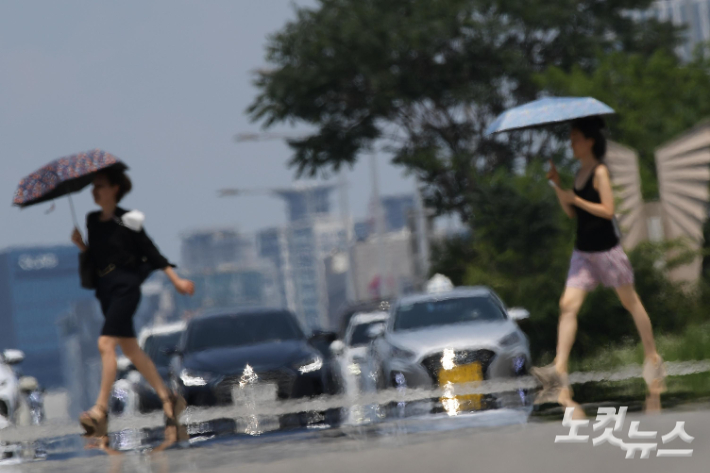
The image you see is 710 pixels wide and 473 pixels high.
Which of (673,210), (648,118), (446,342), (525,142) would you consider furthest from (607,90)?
(446,342)

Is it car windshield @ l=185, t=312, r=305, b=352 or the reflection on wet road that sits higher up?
car windshield @ l=185, t=312, r=305, b=352

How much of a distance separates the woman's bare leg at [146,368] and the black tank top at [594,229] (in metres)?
2.96

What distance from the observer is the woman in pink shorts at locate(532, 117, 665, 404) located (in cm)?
877

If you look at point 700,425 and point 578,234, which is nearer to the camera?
point 700,425

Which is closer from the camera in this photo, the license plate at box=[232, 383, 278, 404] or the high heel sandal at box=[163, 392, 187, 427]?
the high heel sandal at box=[163, 392, 187, 427]

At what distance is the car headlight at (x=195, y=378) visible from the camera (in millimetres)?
11852

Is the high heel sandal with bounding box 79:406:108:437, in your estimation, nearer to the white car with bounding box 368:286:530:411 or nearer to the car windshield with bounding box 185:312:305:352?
the white car with bounding box 368:286:530:411

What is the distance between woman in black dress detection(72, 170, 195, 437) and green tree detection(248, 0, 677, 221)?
2004cm

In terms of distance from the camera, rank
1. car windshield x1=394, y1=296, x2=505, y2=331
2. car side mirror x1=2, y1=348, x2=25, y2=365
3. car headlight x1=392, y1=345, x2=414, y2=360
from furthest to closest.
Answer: car windshield x1=394, y1=296, x2=505, y2=331 → car side mirror x1=2, y1=348, x2=25, y2=365 → car headlight x1=392, y1=345, x2=414, y2=360

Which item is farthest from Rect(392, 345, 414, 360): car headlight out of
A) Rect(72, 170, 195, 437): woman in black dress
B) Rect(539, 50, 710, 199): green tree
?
Rect(539, 50, 710, 199): green tree

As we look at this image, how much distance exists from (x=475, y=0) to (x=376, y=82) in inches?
117

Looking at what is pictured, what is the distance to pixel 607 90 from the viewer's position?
25438mm

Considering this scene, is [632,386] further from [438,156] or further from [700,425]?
[438,156]

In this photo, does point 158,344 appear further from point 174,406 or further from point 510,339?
point 174,406
